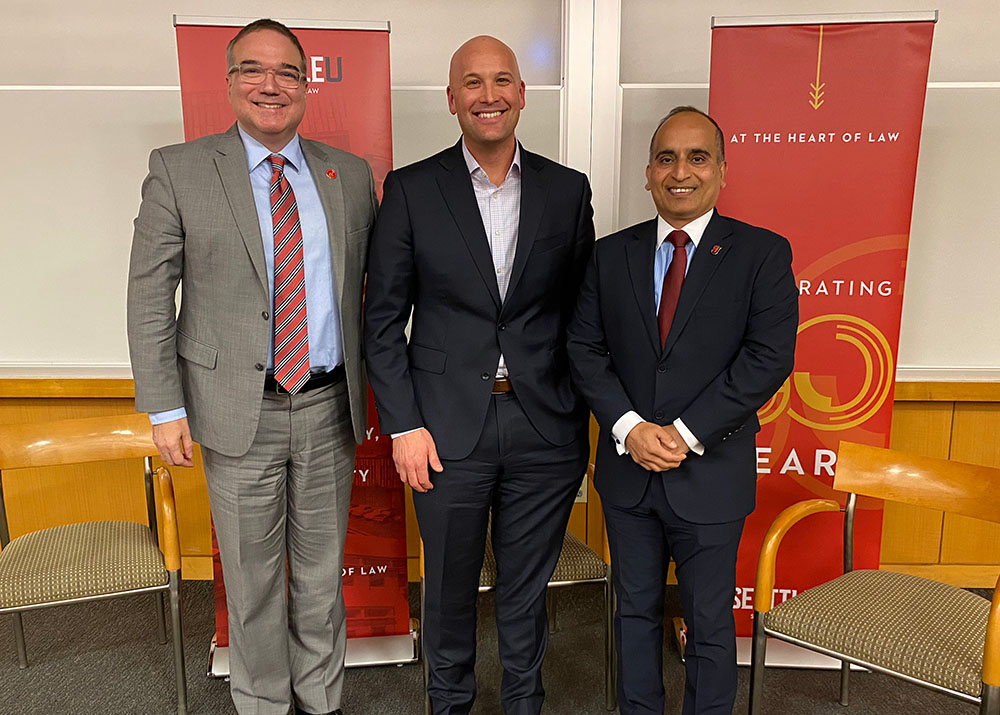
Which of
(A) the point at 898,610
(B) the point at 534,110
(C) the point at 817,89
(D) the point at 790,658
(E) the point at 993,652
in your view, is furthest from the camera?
(B) the point at 534,110

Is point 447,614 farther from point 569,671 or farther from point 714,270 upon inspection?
point 714,270

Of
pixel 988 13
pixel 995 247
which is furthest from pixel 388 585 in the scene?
pixel 988 13

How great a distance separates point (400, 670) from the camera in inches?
108

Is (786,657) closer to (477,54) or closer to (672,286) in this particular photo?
(672,286)

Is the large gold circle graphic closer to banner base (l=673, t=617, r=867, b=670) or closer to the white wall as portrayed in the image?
the white wall

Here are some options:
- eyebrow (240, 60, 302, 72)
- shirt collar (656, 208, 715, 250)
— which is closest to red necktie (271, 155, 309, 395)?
eyebrow (240, 60, 302, 72)

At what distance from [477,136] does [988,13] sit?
93.7 inches

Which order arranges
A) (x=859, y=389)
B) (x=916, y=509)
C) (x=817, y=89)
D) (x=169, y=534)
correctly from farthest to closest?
1. (x=916, y=509)
2. (x=859, y=389)
3. (x=817, y=89)
4. (x=169, y=534)

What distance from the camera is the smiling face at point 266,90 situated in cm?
191

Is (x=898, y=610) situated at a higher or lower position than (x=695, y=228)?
lower

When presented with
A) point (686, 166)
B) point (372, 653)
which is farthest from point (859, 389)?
point (372, 653)

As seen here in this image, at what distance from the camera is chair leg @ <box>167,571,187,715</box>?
236 cm

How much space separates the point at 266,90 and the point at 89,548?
1.61 meters

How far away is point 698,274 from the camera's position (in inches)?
76.2
